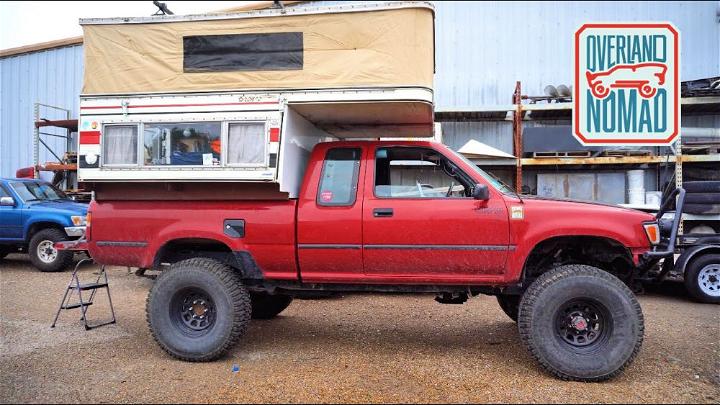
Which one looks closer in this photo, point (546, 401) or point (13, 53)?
point (546, 401)

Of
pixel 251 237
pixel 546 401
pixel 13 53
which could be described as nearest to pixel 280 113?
pixel 251 237

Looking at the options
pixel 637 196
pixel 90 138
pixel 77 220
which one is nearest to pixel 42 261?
pixel 77 220

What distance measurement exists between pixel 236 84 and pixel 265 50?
1.33 ft

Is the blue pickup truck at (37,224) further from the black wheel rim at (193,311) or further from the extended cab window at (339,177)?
the extended cab window at (339,177)

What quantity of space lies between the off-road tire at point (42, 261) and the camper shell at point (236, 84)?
598 cm

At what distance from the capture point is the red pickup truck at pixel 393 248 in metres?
4.05

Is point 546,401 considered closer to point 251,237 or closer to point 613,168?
point 251,237

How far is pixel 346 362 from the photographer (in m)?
4.43

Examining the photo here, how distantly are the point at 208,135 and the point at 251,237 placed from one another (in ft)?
3.23

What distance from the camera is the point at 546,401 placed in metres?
3.55

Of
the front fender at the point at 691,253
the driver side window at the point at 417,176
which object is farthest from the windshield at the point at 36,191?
the front fender at the point at 691,253

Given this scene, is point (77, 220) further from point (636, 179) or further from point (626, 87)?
point (636, 179)

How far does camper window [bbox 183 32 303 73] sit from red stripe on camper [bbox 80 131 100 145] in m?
1.01

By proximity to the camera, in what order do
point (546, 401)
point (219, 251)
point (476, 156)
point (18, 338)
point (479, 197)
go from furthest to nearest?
point (476, 156) < point (18, 338) < point (219, 251) < point (479, 197) < point (546, 401)
